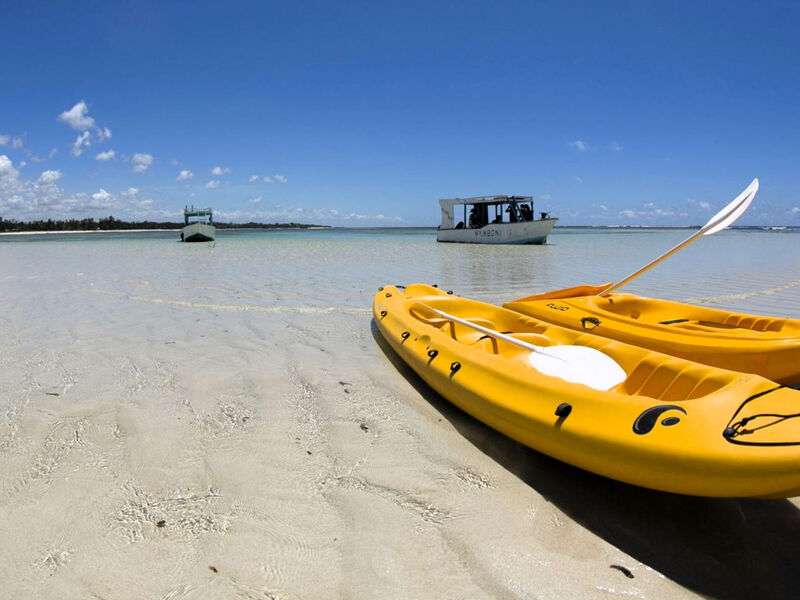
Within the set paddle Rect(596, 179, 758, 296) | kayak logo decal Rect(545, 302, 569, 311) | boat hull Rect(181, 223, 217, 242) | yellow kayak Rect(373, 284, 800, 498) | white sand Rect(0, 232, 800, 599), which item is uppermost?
boat hull Rect(181, 223, 217, 242)

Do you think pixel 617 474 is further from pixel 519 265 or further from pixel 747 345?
pixel 519 265

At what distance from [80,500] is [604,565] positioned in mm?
2351

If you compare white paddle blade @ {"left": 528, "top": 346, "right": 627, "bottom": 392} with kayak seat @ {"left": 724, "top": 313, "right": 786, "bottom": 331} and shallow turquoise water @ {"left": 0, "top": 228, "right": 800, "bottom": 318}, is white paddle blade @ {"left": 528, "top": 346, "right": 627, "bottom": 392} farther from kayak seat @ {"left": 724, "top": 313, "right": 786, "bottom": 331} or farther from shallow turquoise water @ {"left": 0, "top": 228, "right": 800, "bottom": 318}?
shallow turquoise water @ {"left": 0, "top": 228, "right": 800, "bottom": 318}

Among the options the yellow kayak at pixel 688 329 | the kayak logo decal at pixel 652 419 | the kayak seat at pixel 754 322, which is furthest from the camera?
the kayak seat at pixel 754 322

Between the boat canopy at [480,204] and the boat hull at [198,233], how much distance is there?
14.9 metres

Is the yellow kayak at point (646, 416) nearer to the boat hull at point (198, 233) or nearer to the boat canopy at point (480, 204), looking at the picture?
the boat canopy at point (480, 204)

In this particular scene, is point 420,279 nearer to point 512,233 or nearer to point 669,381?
point 669,381

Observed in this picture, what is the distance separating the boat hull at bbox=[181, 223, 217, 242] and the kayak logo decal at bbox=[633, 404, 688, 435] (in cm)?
3084

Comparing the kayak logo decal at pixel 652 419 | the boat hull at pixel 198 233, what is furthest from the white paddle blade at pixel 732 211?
the boat hull at pixel 198 233

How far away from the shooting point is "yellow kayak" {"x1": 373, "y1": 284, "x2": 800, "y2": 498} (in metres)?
1.75

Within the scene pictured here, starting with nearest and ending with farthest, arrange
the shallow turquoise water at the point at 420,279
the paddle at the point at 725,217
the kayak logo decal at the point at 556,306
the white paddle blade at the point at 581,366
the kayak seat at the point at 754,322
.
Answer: the white paddle blade at the point at 581,366, the kayak seat at the point at 754,322, the kayak logo decal at the point at 556,306, the paddle at the point at 725,217, the shallow turquoise water at the point at 420,279

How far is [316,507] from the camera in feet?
7.27

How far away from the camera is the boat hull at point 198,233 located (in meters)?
29.3

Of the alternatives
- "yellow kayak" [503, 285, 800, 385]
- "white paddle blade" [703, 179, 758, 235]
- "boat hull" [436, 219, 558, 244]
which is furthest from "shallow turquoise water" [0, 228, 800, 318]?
"boat hull" [436, 219, 558, 244]
